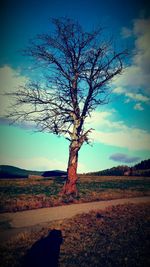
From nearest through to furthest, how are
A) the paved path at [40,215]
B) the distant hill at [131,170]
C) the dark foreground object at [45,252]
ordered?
the dark foreground object at [45,252] < the paved path at [40,215] < the distant hill at [131,170]

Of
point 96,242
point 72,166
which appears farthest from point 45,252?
point 72,166

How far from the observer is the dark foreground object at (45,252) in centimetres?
490

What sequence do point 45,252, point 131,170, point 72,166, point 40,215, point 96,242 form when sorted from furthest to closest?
point 131,170 → point 72,166 → point 40,215 → point 96,242 → point 45,252

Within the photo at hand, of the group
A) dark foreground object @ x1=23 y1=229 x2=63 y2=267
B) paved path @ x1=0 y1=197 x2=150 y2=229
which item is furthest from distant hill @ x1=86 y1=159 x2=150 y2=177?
dark foreground object @ x1=23 y1=229 x2=63 y2=267

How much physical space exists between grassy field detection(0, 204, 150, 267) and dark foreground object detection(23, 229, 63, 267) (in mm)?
132

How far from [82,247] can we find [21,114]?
987cm

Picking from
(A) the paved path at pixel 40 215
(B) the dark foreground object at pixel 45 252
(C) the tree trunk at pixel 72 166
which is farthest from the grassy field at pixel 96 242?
(C) the tree trunk at pixel 72 166

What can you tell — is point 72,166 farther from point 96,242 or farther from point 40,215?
point 96,242

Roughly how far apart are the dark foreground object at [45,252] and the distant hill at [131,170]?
24504 mm

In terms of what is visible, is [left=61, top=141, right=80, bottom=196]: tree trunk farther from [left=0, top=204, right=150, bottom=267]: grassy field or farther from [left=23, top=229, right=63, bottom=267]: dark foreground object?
[left=23, top=229, right=63, bottom=267]: dark foreground object

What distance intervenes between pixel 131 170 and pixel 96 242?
25.7 meters

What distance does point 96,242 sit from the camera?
604 centimetres

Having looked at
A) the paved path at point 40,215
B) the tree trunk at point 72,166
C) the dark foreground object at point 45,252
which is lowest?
the dark foreground object at point 45,252

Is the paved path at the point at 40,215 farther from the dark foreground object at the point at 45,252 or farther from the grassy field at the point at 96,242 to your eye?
the dark foreground object at the point at 45,252
